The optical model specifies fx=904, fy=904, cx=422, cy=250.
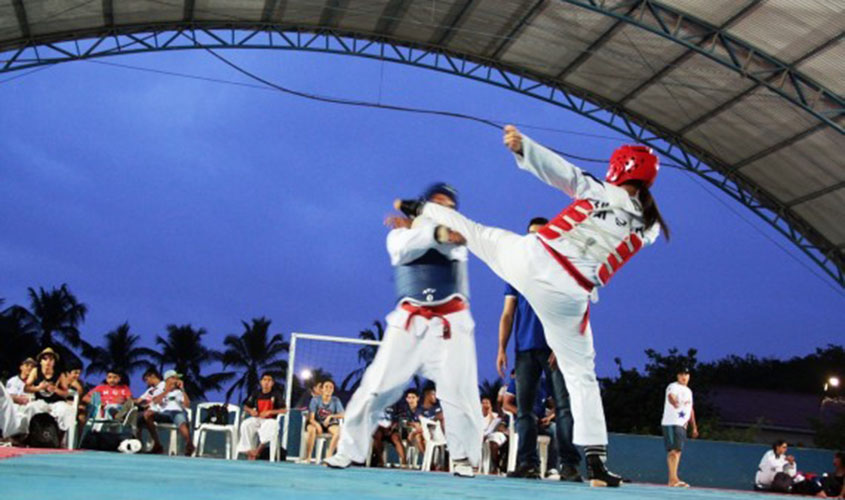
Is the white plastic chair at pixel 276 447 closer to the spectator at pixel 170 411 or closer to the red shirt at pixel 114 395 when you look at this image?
Result: the spectator at pixel 170 411

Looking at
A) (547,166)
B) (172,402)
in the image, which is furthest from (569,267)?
(172,402)

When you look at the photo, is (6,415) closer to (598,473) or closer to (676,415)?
(598,473)

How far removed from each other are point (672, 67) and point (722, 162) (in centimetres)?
332

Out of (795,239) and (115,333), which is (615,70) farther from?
(115,333)

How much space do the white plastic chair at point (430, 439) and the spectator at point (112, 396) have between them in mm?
3540

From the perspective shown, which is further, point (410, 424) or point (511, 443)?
point (410, 424)

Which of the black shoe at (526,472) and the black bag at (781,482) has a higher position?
the black shoe at (526,472)

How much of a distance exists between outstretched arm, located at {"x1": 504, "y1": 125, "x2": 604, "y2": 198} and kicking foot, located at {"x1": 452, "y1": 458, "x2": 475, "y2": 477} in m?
1.61

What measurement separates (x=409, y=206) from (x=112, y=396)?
7.57m

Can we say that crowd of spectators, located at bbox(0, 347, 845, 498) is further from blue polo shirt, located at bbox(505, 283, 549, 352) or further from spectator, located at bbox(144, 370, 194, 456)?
blue polo shirt, located at bbox(505, 283, 549, 352)

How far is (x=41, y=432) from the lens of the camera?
27.9ft

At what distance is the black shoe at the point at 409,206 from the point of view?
4.93 meters

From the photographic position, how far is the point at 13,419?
21.4ft

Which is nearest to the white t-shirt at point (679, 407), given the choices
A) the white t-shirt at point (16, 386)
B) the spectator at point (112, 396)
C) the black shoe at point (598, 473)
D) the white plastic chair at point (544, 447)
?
the white plastic chair at point (544, 447)
